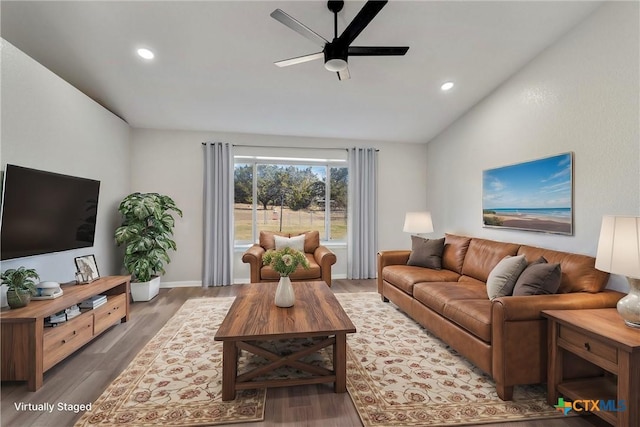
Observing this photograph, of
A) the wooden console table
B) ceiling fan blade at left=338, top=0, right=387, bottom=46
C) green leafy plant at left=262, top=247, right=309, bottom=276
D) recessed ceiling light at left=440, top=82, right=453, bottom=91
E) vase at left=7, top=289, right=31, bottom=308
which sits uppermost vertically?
recessed ceiling light at left=440, top=82, right=453, bottom=91

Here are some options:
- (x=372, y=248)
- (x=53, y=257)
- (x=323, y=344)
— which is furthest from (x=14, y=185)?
(x=372, y=248)

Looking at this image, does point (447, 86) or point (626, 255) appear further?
point (447, 86)

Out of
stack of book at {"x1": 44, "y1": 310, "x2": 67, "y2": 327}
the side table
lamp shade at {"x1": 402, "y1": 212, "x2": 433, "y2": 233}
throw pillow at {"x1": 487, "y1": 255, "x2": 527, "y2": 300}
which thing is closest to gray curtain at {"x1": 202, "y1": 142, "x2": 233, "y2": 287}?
stack of book at {"x1": 44, "y1": 310, "x2": 67, "y2": 327}

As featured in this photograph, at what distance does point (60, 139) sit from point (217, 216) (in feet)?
7.50

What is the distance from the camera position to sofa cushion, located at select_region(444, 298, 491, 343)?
2.17 meters

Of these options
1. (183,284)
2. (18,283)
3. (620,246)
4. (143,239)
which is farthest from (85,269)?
(620,246)

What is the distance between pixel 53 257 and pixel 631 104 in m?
5.28

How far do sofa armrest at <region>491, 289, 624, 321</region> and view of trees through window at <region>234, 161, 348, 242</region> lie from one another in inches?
148

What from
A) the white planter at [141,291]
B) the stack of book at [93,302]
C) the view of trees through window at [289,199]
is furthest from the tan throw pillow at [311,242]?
the stack of book at [93,302]

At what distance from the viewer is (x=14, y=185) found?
2.34 m

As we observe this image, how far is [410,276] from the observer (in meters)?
3.45

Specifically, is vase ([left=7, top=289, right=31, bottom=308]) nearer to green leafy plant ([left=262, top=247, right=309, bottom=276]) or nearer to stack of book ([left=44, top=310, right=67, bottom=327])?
stack of book ([left=44, top=310, right=67, bottom=327])

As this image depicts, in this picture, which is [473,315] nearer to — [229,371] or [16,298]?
[229,371]

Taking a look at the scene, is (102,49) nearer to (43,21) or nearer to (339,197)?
(43,21)
